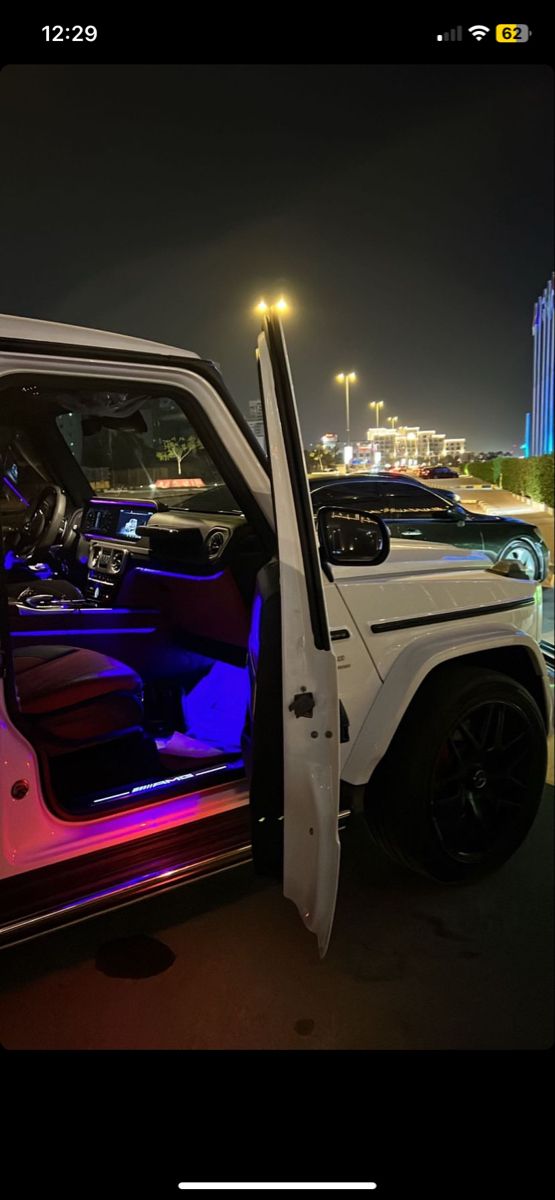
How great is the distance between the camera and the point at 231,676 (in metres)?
3.16

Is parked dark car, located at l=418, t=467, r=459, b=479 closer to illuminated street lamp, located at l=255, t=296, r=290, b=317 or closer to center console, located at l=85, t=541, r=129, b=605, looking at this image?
center console, located at l=85, t=541, r=129, b=605

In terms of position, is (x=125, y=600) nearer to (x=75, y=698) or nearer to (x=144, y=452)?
(x=144, y=452)

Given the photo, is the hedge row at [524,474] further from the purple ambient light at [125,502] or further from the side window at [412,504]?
the purple ambient light at [125,502]

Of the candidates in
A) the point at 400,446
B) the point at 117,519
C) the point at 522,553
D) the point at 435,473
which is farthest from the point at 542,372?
the point at 117,519

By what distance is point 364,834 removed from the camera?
3281 mm

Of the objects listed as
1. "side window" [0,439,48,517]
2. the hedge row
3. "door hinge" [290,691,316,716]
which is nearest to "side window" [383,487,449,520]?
"side window" [0,439,48,517]

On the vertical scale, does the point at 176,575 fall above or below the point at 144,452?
below

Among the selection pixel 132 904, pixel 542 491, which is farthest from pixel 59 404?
pixel 542 491

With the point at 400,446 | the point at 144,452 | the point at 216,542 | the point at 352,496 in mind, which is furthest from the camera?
the point at 400,446

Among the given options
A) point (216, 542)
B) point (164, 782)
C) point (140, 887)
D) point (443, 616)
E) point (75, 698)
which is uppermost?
point (216, 542)

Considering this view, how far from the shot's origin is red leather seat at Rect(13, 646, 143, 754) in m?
2.35

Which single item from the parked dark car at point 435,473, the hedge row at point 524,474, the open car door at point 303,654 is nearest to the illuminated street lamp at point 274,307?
the open car door at point 303,654

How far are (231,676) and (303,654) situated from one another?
53.7 inches

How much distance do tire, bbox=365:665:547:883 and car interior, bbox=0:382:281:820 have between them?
1.94 ft
